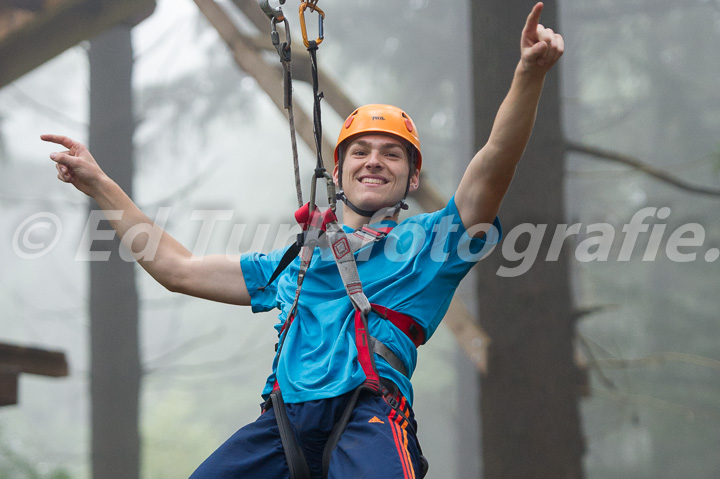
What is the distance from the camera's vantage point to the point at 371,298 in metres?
1.65

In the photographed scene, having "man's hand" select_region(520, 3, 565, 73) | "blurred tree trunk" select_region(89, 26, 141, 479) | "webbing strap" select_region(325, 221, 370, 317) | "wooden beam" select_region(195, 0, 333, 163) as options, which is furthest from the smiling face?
"blurred tree trunk" select_region(89, 26, 141, 479)

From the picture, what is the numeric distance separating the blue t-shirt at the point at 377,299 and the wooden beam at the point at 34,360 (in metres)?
2.17

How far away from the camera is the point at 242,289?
6.54 ft

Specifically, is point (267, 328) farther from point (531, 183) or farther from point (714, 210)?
point (531, 183)

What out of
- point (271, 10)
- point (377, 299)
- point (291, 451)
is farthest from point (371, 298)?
point (271, 10)

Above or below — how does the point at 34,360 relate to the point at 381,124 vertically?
below

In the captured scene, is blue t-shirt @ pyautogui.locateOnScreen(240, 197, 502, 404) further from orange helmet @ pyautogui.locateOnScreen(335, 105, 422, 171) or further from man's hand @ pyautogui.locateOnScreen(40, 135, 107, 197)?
man's hand @ pyautogui.locateOnScreen(40, 135, 107, 197)

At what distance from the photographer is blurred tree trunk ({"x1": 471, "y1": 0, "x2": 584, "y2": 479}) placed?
3520mm

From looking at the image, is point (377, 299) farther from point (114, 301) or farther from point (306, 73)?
point (114, 301)

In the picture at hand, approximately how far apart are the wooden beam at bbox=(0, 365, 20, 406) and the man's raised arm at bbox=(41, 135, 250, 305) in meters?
1.65

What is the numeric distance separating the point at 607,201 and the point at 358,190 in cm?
1524

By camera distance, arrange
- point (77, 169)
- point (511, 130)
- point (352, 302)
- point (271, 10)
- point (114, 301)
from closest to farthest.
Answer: point (511, 130) < point (352, 302) < point (271, 10) < point (77, 169) < point (114, 301)

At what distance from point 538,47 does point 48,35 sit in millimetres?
3405

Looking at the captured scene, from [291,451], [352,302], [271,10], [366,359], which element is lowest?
[291,451]
